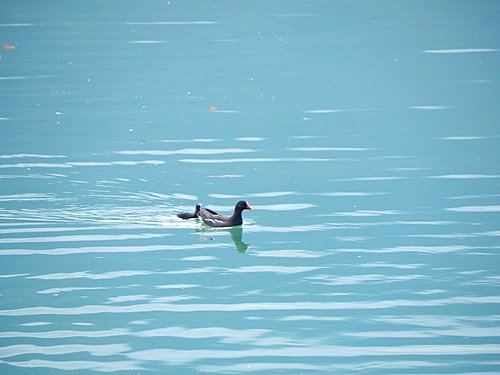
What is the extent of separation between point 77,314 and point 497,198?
6.53 m

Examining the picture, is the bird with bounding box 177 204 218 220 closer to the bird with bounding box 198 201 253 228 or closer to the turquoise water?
the bird with bounding box 198 201 253 228

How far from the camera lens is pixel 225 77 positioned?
24359mm

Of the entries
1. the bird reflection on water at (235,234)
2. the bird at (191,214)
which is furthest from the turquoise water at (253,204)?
the bird at (191,214)

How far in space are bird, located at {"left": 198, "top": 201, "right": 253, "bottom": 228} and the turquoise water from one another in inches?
5.1

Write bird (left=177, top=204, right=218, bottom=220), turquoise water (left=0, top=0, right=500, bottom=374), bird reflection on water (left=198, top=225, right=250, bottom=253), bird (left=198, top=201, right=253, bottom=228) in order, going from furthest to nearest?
bird (left=177, top=204, right=218, bottom=220) < bird (left=198, top=201, right=253, bottom=228) < bird reflection on water (left=198, top=225, right=250, bottom=253) < turquoise water (left=0, top=0, right=500, bottom=374)

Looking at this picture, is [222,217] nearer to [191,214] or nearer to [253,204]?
[191,214]

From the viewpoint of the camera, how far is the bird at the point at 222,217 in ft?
44.9

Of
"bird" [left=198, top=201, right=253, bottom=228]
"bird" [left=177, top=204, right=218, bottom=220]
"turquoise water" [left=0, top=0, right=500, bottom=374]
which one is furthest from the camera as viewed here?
"bird" [left=177, top=204, right=218, bottom=220]

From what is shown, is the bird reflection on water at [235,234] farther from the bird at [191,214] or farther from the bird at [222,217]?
the bird at [191,214]

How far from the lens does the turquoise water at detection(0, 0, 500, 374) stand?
10.2 metres

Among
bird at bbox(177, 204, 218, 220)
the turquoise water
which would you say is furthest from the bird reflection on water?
bird at bbox(177, 204, 218, 220)

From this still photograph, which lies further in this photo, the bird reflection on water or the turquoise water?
the bird reflection on water

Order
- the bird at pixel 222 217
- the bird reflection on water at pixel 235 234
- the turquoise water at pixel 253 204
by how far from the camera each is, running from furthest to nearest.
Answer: the bird at pixel 222 217
the bird reflection on water at pixel 235 234
the turquoise water at pixel 253 204

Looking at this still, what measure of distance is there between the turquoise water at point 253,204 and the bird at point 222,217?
0.43 feet
